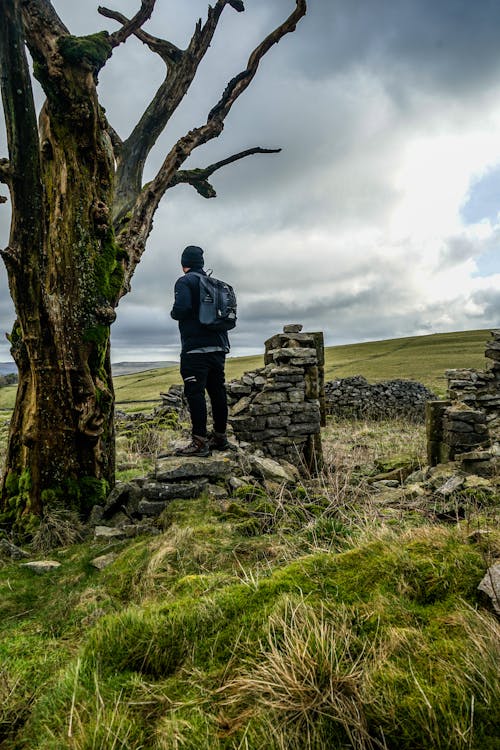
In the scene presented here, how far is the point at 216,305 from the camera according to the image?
5.23m

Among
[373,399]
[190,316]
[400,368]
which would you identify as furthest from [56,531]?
[400,368]

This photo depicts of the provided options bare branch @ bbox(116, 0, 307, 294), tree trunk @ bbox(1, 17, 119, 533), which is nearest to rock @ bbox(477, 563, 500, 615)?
tree trunk @ bbox(1, 17, 119, 533)

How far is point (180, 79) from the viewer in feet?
24.0

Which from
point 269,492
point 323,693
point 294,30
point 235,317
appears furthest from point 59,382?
point 294,30

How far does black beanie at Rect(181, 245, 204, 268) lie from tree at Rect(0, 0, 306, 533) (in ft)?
2.91

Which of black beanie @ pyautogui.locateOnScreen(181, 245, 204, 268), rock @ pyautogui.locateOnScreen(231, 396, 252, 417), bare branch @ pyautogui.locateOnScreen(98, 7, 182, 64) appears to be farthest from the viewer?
rock @ pyautogui.locateOnScreen(231, 396, 252, 417)

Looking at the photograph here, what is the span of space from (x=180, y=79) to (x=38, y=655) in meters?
8.60

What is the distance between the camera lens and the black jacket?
5168 mm

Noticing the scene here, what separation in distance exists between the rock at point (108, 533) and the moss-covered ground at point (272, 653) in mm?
1067

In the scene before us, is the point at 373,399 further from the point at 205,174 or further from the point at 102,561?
the point at 102,561

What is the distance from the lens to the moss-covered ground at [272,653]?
4.76ft

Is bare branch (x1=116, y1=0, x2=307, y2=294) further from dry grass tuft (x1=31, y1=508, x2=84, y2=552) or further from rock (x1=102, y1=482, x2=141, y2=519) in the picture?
dry grass tuft (x1=31, y1=508, x2=84, y2=552)

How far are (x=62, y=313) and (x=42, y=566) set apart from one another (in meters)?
2.83

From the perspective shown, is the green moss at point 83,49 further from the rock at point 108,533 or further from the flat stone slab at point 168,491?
the rock at point 108,533
